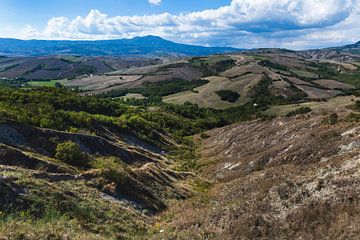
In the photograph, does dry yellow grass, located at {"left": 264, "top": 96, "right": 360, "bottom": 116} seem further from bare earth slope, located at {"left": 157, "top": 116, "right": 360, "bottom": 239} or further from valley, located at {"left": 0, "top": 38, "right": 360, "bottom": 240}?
bare earth slope, located at {"left": 157, "top": 116, "right": 360, "bottom": 239}

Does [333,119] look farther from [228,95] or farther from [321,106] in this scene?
[228,95]

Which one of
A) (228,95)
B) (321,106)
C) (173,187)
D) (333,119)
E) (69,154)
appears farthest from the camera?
(228,95)

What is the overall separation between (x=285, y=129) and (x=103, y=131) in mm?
29054

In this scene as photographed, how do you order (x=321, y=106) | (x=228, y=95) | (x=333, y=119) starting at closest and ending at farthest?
1. (x=333, y=119)
2. (x=321, y=106)
3. (x=228, y=95)

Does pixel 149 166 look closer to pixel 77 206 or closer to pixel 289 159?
pixel 289 159

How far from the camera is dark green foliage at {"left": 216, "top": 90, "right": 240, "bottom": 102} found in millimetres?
A: 180913

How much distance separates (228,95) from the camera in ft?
601

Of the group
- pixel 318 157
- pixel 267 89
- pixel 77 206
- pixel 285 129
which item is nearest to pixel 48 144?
pixel 77 206

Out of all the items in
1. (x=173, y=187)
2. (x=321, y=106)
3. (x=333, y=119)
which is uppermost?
(x=333, y=119)

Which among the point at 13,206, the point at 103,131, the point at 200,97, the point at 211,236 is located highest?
the point at 13,206

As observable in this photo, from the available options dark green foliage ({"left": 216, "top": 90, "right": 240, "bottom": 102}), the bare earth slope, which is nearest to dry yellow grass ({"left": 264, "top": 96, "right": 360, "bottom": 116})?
dark green foliage ({"left": 216, "top": 90, "right": 240, "bottom": 102})

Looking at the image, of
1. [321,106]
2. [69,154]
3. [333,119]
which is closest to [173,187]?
[69,154]

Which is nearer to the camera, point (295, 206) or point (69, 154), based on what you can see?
point (295, 206)

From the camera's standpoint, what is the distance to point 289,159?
1576 inches
